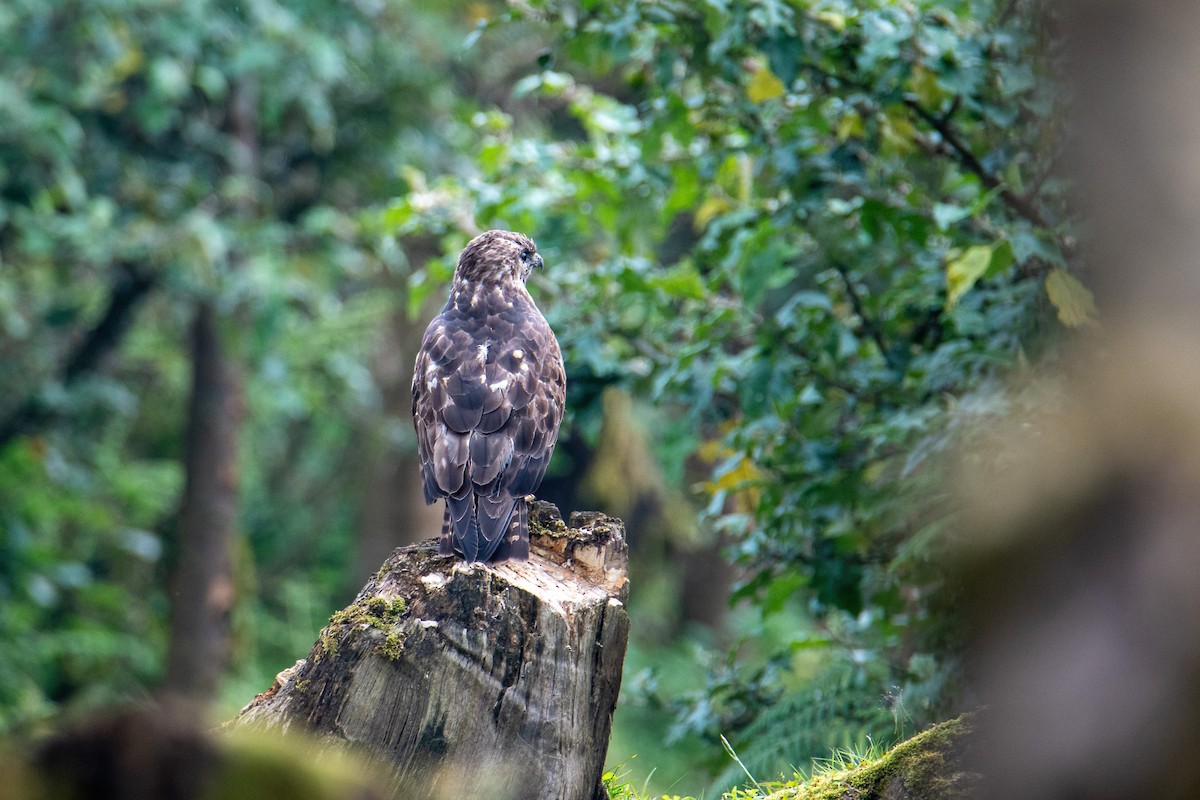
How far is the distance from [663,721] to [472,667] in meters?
10.4

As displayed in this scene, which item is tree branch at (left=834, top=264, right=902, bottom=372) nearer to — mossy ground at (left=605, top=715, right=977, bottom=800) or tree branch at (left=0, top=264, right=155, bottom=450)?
mossy ground at (left=605, top=715, right=977, bottom=800)

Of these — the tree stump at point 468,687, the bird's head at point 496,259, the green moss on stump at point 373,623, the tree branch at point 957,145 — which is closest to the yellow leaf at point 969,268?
the tree branch at point 957,145

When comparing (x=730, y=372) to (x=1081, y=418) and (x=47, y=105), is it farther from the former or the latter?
(x=47, y=105)

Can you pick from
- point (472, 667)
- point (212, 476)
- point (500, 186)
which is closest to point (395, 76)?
point (212, 476)

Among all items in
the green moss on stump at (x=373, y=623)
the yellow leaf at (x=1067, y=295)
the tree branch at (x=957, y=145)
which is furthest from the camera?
the tree branch at (x=957, y=145)

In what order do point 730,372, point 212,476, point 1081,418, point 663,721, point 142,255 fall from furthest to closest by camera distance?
→ point 663,721
point 212,476
point 142,255
point 730,372
point 1081,418

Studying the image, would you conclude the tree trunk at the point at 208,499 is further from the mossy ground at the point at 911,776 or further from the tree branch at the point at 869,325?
the mossy ground at the point at 911,776

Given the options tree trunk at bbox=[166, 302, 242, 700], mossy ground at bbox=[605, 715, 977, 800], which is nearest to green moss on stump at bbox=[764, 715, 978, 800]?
mossy ground at bbox=[605, 715, 977, 800]

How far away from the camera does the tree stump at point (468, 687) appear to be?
2818 millimetres

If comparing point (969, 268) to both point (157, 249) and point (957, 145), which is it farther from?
point (157, 249)

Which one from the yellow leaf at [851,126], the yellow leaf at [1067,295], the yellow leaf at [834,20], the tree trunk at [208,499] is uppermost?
the yellow leaf at [834,20]

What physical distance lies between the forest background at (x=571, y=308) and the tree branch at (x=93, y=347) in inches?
1.5

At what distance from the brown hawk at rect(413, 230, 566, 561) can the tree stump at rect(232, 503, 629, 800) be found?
16.8 inches

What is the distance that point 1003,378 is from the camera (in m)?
4.23
